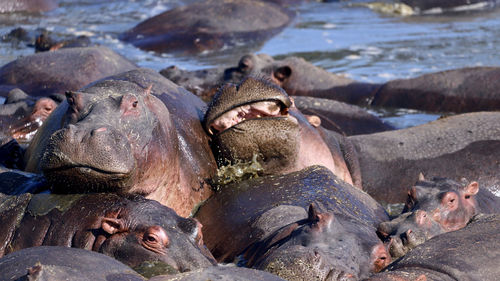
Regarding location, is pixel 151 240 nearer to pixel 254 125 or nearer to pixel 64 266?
pixel 64 266

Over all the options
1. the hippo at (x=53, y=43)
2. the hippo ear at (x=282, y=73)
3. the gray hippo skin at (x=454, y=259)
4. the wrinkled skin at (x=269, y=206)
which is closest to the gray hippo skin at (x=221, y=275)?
the gray hippo skin at (x=454, y=259)

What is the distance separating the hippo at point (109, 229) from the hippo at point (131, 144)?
0.14 m

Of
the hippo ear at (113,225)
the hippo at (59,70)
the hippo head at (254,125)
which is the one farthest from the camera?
the hippo at (59,70)

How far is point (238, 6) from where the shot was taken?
14.5 meters

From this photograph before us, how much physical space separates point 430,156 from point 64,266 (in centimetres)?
433

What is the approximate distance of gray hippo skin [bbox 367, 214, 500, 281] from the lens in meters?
4.05

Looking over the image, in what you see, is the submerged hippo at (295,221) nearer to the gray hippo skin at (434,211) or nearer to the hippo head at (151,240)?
the gray hippo skin at (434,211)

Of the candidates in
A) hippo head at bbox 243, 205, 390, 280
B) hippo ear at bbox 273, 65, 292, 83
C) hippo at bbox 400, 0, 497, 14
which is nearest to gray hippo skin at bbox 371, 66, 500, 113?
hippo ear at bbox 273, 65, 292, 83

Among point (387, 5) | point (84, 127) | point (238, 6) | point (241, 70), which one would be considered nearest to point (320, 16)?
point (387, 5)

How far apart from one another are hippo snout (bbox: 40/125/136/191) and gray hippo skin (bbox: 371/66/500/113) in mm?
5914

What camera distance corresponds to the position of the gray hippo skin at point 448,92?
9594mm

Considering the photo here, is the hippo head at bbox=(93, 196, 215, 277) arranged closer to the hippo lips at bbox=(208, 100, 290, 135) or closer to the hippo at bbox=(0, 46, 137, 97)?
the hippo lips at bbox=(208, 100, 290, 135)

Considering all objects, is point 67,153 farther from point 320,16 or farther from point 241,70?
point 320,16

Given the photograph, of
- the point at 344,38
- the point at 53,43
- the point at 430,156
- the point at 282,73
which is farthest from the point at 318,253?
the point at 344,38
